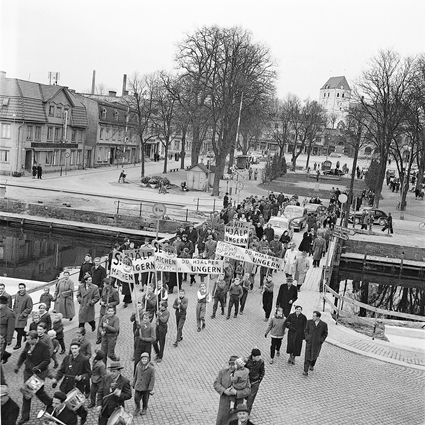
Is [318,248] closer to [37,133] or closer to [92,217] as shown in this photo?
[92,217]

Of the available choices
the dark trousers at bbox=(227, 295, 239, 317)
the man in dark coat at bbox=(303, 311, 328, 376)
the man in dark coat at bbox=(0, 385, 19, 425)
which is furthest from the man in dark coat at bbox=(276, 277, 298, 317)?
the man in dark coat at bbox=(0, 385, 19, 425)

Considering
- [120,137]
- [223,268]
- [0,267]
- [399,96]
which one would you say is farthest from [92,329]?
[120,137]

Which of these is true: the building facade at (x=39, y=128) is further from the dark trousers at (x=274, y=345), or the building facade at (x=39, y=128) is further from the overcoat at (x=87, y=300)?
the dark trousers at (x=274, y=345)

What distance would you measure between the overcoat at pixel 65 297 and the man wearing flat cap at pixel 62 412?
5.89 metres

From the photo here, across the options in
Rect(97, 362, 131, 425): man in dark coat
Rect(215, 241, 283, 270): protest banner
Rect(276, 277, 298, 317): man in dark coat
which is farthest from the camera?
Rect(215, 241, 283, 270): protest banner

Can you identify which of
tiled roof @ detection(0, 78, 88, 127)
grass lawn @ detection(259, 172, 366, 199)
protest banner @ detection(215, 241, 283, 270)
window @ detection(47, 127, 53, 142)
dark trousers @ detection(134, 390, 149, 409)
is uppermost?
tiled roof @ detection(0, 78, 88, 127)

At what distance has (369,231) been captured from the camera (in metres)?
36.1

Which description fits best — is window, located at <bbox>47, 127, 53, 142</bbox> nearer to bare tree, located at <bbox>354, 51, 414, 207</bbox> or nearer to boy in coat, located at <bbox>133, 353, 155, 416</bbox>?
bare tree, located at <bbox>354, 51, 414, 207</bbox>

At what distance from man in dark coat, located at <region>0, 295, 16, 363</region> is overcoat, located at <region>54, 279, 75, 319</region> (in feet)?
5.91

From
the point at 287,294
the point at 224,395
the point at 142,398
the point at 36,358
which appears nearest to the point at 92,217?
the point at 287,294

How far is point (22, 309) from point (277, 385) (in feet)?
18.0

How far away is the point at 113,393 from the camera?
328 inches

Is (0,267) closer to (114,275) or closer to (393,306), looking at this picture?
(114,275)

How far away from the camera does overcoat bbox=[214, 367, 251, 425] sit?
29.3 feet
